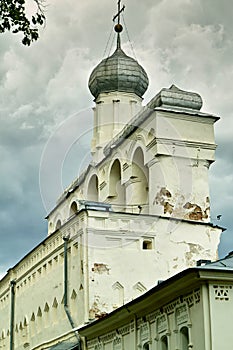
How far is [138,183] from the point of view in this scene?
29406 mm

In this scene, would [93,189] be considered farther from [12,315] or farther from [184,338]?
[184,338]

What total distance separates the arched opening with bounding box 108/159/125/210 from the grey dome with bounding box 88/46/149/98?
3697 millimetres

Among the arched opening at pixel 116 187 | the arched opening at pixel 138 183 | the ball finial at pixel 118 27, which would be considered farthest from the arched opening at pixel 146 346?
the ball finial at pixel 118 27

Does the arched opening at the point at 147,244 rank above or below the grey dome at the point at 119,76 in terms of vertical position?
below

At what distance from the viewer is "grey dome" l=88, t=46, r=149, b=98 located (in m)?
32.6

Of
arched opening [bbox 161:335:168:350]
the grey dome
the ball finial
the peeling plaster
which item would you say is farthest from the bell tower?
arched opening [bbox 161:335:168:350]

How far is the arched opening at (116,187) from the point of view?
3048 centimetres

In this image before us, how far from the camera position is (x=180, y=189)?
2725cm

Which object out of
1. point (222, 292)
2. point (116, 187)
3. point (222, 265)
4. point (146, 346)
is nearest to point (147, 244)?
point (116, 187)

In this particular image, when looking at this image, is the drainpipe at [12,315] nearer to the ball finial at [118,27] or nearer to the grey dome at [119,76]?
the grey dome at [119,76]

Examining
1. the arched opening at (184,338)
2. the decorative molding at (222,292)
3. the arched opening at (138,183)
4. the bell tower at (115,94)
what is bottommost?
the arched opening at (184,338)

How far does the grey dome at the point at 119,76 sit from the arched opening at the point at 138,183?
4.46 m

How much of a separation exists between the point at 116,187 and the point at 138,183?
65.3 inches

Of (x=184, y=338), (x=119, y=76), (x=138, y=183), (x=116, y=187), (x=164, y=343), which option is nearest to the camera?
(x=184, y=338)
